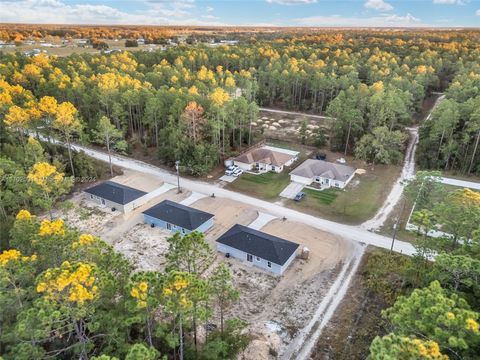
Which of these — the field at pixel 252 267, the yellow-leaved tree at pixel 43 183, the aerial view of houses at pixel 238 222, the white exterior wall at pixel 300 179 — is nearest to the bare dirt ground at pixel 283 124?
the aerial view of houses at pixel 238 222

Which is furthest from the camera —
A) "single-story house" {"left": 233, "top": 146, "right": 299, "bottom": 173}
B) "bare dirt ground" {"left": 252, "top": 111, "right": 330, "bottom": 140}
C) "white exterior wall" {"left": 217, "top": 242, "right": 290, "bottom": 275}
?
"bare dirt ground" {"left": 252, "top": 111, "right": 330, "bottom": 140}

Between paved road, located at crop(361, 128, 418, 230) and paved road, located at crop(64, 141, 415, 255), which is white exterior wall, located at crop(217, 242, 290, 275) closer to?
paved road, located at crop(64, 141, 415, 255)

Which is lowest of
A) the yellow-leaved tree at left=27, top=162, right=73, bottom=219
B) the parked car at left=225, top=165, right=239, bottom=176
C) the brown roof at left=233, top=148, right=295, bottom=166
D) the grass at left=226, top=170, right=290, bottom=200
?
the grass at left=226, top=170, right=290, bottom=200

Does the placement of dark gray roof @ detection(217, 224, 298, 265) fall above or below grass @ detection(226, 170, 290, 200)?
above

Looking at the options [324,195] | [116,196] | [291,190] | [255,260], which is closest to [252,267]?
[255,260]

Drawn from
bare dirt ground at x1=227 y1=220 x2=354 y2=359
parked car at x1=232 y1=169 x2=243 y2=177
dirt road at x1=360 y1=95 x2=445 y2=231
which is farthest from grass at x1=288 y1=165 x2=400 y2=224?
parked car at x1=232 y1=169 x2=243 y2=177

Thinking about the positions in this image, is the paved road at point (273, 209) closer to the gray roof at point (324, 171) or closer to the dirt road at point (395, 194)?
the dirt road at point (395, 194)
